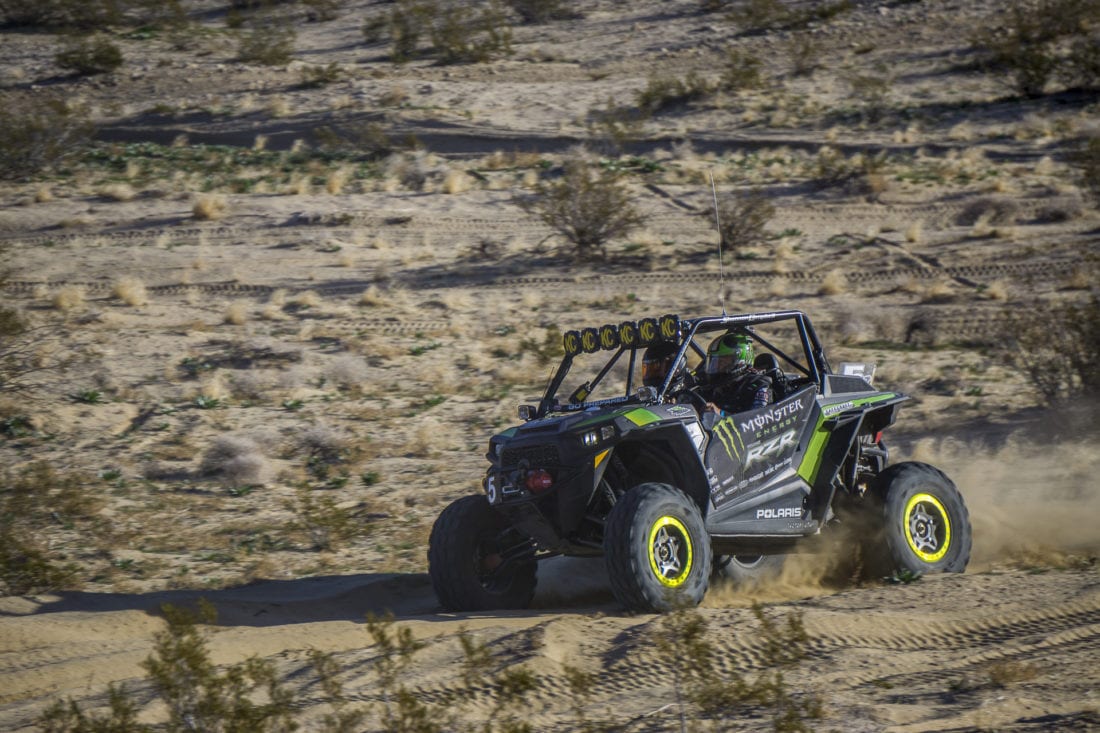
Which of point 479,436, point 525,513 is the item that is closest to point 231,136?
point 479,436

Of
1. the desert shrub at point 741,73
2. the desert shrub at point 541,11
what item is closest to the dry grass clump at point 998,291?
the desert shrub at point 741,73

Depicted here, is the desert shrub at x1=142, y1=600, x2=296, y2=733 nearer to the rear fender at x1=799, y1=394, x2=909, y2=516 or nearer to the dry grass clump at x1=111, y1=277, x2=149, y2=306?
the rear fender at x1=799, y1=394, x2=909, y2=516

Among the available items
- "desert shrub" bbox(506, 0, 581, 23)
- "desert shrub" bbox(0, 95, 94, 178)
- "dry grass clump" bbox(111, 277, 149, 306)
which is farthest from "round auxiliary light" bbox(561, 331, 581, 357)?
"desert shrub" bbox(506, 0, 581, 23)

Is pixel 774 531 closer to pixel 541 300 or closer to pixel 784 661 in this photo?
pixel 784 661

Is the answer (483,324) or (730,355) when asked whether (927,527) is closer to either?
(730,355)

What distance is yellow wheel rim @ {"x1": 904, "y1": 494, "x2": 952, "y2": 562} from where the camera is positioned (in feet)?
29.2

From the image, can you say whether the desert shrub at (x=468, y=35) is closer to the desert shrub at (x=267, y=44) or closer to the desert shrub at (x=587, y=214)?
the desert shrub at (x=267, y=44)

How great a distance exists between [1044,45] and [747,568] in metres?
24.1

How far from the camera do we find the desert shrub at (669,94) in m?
29.4

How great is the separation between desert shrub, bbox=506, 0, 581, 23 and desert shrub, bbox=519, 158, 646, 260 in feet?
56.4

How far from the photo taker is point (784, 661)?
5953 mm

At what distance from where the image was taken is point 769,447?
873 centimetres

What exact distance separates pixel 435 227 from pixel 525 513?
15.1m

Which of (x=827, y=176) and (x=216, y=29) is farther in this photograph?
(x=216, y=29)
